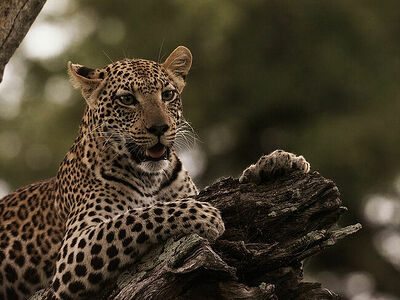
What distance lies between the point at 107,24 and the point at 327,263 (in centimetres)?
1207

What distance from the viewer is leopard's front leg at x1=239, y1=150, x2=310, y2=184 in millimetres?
9797

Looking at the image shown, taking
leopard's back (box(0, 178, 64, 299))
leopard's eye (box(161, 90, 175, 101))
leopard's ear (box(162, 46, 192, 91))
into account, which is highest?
leopard's ear (box(162, 46, 192, 91))

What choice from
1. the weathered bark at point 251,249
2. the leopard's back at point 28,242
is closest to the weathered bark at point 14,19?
the leopard's back at point 28,242

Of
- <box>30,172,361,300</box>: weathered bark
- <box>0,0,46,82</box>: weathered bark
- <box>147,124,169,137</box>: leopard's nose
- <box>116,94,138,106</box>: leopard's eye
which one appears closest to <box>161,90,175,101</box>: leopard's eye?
<box>116,94,138,106</box>: leopard's eye

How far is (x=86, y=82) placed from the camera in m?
10.9

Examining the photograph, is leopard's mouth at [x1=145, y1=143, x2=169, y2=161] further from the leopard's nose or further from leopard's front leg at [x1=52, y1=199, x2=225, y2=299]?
leopard's front leg at [x1=52, y1=199, x2=225, y2=299]

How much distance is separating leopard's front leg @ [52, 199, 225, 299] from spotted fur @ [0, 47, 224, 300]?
6cm

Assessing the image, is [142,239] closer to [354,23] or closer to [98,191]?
[98,191]

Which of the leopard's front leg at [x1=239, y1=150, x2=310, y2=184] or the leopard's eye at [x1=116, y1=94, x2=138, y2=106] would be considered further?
the leopard's eye at [x1=116, y1=94, x2=138, y2=106]

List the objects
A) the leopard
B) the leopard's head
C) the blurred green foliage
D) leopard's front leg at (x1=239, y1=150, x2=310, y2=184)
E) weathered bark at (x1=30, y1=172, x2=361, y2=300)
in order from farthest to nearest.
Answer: the blurred green foliage
the leopard's head
the leopard
leopard's front leg at (x1=239, y1=150, x2=310, y2=184)
weathered bark at (x1=30, y1=172, x2=361, y2=300)

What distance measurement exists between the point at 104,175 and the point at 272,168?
1.91 metres

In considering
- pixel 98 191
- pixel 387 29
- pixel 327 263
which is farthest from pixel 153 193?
pixel 387 29

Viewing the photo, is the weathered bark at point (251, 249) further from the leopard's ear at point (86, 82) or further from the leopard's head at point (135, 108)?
the leopard's ear at point (86, 82)

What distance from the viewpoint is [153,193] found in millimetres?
10766
